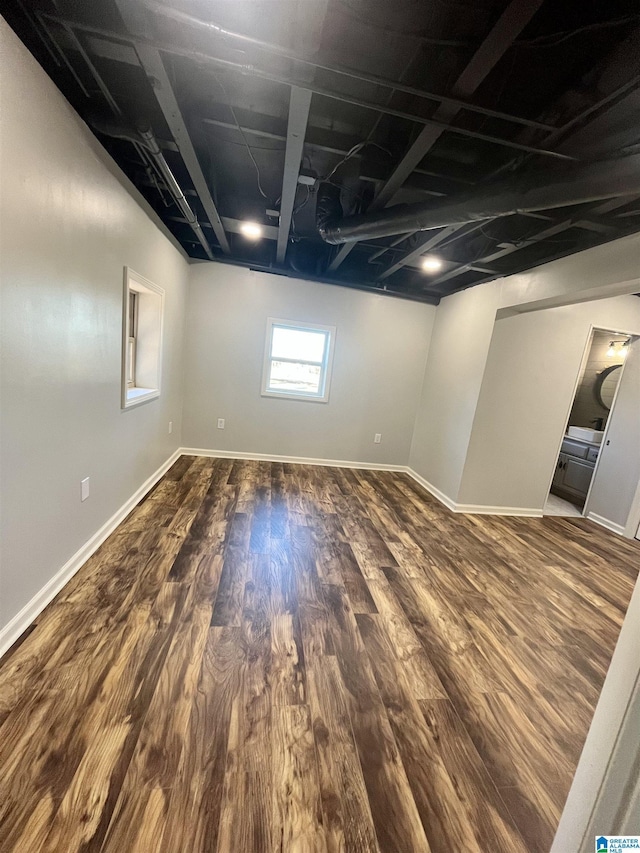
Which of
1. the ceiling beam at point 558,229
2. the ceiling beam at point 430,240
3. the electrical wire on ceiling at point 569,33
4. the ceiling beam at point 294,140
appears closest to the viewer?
the electrical wire on ceiling at point 569,33

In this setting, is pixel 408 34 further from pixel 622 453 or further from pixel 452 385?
pixel 622 453

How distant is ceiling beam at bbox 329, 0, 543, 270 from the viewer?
3.45ft

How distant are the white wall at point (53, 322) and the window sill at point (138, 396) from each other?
0.46ft

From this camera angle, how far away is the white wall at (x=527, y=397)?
11.1 feet

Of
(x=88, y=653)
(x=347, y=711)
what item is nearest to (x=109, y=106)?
(x=88, y=653)

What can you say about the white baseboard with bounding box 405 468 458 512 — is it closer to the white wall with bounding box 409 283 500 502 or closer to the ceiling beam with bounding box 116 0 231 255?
the white wall with bounding box 409 283 500 502

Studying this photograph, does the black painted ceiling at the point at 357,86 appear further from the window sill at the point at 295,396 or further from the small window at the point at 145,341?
the window sill at the point at 295,396

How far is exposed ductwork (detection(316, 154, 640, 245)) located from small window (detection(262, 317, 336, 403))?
1947 millimetres

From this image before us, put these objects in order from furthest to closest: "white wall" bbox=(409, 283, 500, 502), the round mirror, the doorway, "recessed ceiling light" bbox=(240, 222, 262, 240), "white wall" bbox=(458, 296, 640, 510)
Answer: the round mirror → the doorway → "white wall" bbox=(409, 283, 500, 502) → "white wall" bbox=(458, 296, 640, 510) → "recessed ceiling light" bbox=(240, 222, 262, 240)

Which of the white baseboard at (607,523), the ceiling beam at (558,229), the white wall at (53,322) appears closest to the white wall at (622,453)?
the white baseboard at (607,523)

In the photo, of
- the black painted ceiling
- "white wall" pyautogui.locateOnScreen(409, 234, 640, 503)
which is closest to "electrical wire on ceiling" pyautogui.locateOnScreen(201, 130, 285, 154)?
the black painted ceiling

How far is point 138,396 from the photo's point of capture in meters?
2.80

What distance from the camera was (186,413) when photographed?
4.34 metres

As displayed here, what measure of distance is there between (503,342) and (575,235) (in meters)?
1.02
